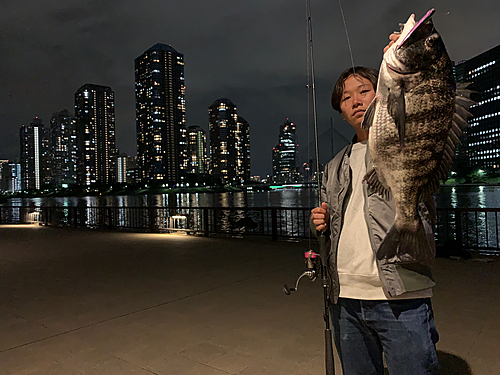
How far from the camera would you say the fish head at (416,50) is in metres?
1.10

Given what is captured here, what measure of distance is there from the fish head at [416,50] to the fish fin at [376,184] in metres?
0.39

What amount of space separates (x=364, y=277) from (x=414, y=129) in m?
0.72

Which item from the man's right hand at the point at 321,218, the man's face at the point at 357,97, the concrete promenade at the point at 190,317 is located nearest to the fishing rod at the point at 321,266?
the man's right hand at the point at 321,218

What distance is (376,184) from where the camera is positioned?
4.62 feet

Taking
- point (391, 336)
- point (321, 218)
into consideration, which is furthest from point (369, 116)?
point (391, 336)

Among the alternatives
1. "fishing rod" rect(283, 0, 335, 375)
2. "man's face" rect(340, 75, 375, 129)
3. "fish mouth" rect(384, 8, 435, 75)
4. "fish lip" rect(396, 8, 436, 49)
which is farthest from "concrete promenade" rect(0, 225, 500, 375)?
"fish lip" rect(396, 8, 436, 49)

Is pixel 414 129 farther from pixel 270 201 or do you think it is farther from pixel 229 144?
pixel 229 144

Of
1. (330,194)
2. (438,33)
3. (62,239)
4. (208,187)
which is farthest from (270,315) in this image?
(208,187)

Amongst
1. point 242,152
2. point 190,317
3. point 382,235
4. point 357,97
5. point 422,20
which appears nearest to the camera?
point 422,20

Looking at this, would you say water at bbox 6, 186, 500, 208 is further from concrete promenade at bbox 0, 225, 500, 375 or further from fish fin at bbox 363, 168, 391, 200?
fish fin at bbox 363, 168, 391, 200

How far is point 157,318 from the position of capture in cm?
477

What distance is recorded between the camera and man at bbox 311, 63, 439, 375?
5.01 ft

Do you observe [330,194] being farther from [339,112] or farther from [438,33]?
[438,33]

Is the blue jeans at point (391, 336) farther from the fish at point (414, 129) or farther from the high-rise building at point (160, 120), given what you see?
the high-rise building at point (160, 120)
